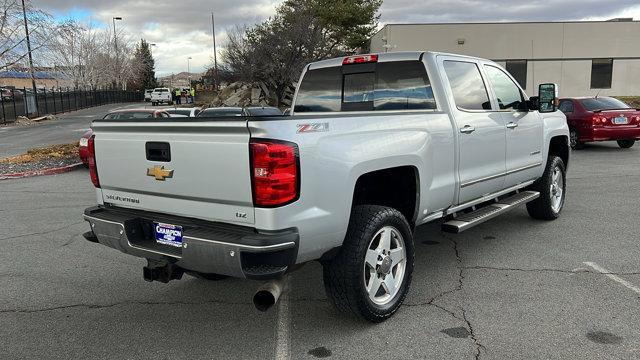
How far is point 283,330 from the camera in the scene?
377cm

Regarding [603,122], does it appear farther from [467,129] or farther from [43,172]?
[43,172]

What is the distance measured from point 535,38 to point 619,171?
24465 mm

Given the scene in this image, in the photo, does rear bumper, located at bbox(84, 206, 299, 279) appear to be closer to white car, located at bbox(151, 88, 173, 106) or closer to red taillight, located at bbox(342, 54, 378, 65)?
red taillight, located at bbox(342, 54, 378, 65)

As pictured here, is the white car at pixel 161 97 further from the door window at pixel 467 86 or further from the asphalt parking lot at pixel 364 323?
the door window at pixel 467 86

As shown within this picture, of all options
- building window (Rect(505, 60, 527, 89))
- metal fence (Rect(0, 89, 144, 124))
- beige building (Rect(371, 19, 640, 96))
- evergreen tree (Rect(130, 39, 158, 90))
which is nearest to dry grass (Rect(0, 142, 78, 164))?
metal fence (Rect(0, 89, 144, 124))

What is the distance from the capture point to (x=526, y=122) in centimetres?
575

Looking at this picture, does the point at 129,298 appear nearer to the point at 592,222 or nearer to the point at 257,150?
the point at 257,150

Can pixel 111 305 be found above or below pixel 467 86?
below

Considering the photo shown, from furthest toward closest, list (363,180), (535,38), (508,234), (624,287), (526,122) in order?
1. (535,38)
2. (508,234)
3. (526,122)
4. (624,287)
5. (363,180)

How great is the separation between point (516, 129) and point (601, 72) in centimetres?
3280

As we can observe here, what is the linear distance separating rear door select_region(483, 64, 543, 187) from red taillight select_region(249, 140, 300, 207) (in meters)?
3.08

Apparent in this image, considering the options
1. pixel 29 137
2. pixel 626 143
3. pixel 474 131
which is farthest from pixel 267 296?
pixel 29 137

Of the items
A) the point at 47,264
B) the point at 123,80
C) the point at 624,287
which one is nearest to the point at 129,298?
the point at 47,264

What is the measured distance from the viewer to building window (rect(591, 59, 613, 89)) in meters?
33.2
